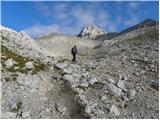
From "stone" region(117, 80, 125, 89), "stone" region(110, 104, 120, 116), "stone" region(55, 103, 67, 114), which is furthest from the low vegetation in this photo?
"stone" region(110, 104, 120, 116)

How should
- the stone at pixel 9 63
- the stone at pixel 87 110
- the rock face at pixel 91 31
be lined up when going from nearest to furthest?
the stone at pixel 87 110 → the stone at pixel 9 63 → the rock face at pixel 91 31

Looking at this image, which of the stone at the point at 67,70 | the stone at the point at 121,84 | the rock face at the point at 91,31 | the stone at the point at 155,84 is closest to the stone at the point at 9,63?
the stone at the point at 67,70

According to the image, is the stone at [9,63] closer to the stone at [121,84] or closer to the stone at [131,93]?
the stone at [121,84]

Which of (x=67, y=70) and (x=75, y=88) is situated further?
(x=67, y=70)

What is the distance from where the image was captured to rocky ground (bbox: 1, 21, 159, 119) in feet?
69.7

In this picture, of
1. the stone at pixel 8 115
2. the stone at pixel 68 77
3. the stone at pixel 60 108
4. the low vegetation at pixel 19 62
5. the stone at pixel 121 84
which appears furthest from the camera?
the low vegetation at pixel 19 62

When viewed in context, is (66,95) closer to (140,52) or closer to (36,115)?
(36,115)

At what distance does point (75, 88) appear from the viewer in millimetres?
24016

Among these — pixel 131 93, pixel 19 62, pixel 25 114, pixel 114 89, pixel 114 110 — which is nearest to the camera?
pixel 25 114

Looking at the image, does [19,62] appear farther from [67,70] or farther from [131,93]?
[131,93]

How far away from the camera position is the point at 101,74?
27516 millimetres

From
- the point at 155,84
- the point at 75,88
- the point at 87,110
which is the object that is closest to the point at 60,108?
the point at 87,110

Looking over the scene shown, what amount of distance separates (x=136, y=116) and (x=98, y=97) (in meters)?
3.19

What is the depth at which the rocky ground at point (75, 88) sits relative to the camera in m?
21.2
